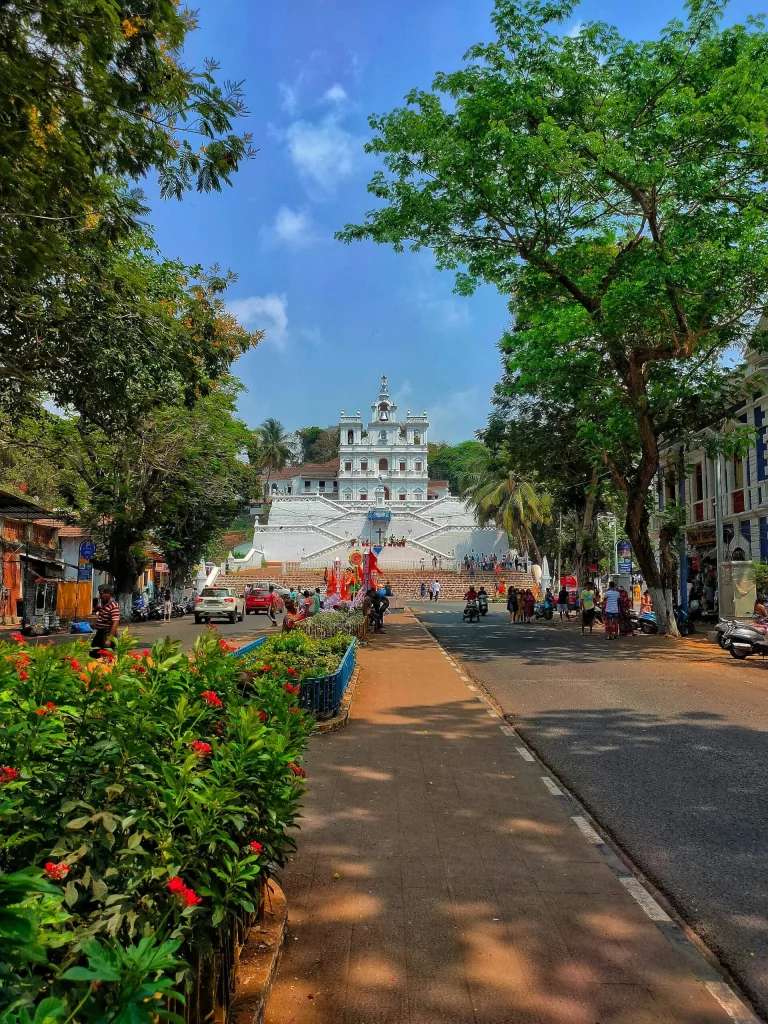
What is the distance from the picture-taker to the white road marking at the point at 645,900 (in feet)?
13.2

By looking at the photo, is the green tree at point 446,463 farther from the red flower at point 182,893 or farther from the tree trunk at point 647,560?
the red flower at point 182,893

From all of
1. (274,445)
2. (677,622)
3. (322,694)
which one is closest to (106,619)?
(322,694)

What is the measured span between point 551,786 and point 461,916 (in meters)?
2.90

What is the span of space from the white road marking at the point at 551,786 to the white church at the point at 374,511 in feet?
183

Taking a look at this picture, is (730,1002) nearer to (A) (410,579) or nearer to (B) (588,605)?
(B) (588,605)

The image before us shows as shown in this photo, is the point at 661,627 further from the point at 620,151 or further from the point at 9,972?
the point at 9,972

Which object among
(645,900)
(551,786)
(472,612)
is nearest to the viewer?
(645,900)

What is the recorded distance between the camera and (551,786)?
21.8 feet

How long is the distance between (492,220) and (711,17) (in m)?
5.95

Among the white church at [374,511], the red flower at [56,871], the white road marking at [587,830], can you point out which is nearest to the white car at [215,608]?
the white road marking at [587,830]

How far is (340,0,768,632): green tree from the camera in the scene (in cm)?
1568

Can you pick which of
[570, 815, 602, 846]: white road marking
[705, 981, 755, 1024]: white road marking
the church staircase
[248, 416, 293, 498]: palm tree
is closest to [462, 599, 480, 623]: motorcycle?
the church staircase

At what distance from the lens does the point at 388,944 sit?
11.9 ft

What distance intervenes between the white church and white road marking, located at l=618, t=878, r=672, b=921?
58.2 meters
